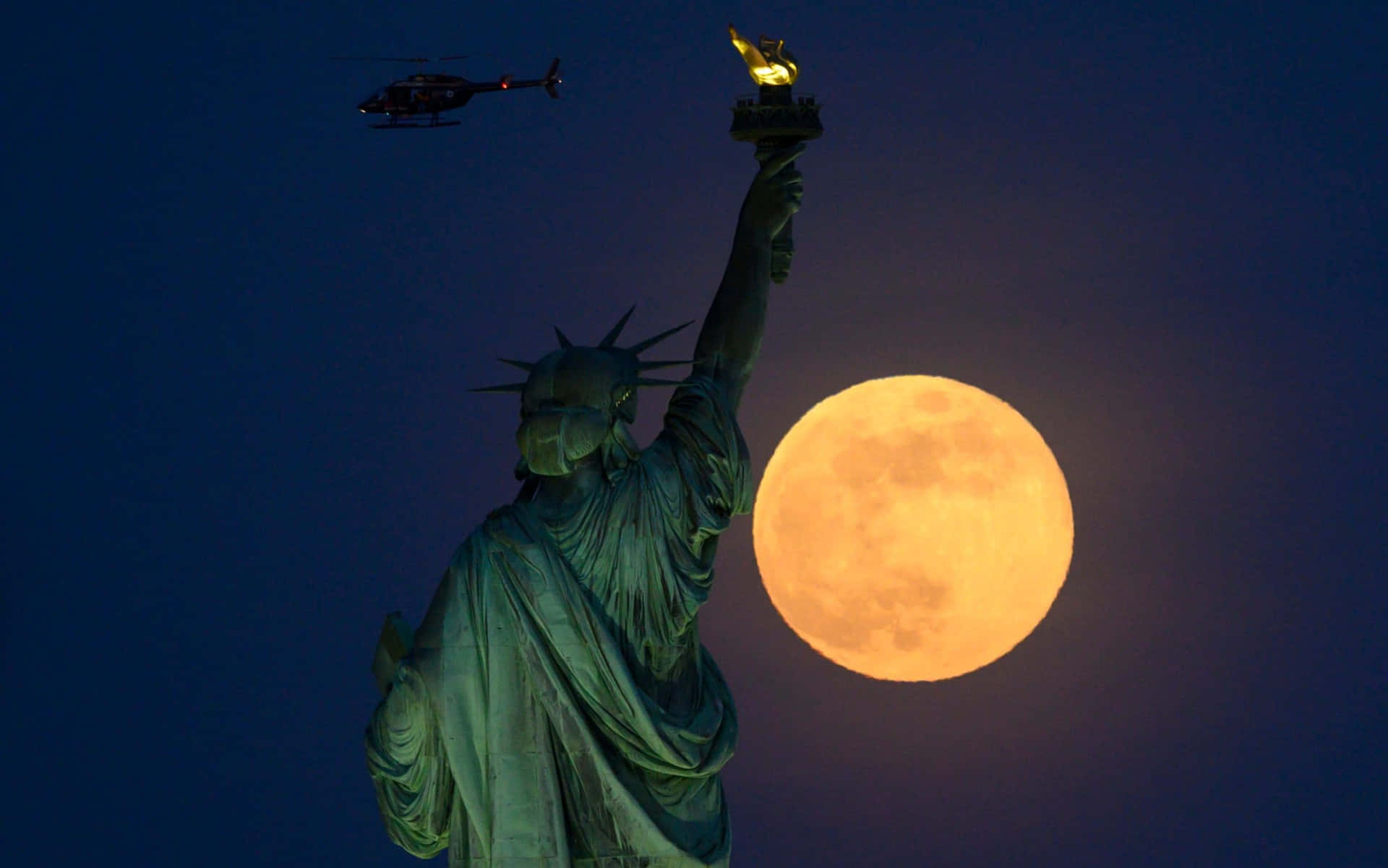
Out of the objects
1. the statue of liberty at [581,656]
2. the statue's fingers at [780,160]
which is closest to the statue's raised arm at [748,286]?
the statue's fingers at [780,160]

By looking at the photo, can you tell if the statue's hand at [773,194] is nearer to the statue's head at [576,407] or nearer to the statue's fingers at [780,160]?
the statue's fingers at [780,160]

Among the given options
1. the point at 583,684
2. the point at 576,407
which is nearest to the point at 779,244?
the point at 576,407

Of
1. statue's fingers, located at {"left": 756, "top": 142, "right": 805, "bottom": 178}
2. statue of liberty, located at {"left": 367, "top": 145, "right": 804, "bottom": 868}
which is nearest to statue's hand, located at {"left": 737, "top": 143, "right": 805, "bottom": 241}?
statue's fingers, located at {"left": 756, "top": 142, "right": 805, "bottom": 178}

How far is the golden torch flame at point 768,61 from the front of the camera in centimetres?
1266

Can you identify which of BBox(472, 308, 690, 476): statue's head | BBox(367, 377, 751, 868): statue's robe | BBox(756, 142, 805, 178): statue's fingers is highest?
BBox(756, 142, 805, 178): statue's fingers

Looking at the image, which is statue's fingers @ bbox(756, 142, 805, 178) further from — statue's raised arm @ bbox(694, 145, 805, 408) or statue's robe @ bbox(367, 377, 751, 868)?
statue's robe @ bbox(367, 377, 751, 868)

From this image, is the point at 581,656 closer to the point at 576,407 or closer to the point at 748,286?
the point at 576,407

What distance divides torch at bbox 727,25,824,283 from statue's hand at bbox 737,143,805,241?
0.21 feet

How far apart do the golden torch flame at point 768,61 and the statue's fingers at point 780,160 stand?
227mm

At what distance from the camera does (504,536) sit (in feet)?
40.8

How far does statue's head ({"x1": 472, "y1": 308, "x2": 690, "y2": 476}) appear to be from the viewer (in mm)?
12391

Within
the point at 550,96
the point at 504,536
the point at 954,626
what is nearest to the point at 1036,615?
the point at 954,626

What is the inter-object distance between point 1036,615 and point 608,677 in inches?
152

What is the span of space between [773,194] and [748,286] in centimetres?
32
